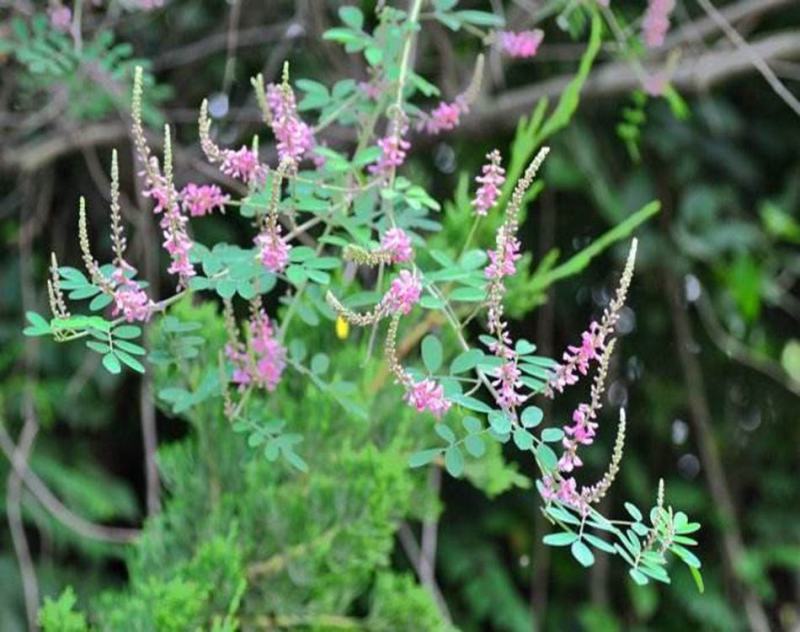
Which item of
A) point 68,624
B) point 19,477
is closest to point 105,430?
point 19,477

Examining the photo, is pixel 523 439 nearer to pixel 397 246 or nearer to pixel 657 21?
pixel 397 246

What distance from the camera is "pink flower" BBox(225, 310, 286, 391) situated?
0.88 m

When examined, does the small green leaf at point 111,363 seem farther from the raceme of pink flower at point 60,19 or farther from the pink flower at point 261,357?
the raceme of pink flower at point 60,19

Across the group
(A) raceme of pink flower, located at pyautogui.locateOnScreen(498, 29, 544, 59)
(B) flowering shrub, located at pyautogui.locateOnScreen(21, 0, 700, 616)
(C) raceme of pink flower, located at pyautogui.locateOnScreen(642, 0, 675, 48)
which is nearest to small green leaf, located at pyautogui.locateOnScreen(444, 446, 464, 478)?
(B) flowering shrub, located at pyautogui.locateOnScreen(21, 0, 700, 616)

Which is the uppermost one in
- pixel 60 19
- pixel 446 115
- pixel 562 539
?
pixel 60 19

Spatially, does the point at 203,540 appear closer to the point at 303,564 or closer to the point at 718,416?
the point at 303,564

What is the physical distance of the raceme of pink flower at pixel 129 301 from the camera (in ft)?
2.42

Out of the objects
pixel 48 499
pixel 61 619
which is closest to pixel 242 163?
Answer: pixel 61 619

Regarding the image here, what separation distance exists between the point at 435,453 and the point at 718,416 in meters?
1.44

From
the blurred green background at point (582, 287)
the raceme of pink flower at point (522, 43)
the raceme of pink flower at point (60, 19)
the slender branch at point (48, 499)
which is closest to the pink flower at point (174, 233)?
the raceme of pink flower at point (522, 43)

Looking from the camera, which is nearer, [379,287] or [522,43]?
[379,287]

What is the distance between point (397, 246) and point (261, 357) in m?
0.15

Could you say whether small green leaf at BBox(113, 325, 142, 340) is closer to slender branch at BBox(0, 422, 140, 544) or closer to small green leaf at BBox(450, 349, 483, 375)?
small green leaf at BBox(450, 349, 483, 375)

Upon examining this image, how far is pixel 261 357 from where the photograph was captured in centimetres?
89
